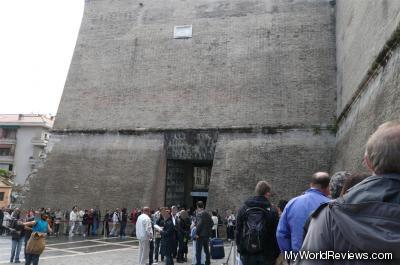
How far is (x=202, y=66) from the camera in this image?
19.0 m

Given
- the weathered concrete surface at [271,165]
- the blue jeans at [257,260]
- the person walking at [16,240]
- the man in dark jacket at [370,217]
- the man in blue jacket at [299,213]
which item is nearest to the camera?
the man in dark jacket at [370,217]

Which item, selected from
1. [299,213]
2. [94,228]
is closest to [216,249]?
[299,213]

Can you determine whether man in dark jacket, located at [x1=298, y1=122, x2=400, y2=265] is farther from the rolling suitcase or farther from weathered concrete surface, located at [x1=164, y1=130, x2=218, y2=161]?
weathered concrete surface, located at [x1=164, y1=130, x2=218, y2=161]

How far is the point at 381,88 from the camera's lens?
884 cm

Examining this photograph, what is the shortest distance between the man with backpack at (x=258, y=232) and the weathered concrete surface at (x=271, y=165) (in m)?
11.6

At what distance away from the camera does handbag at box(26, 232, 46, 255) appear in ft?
23.3

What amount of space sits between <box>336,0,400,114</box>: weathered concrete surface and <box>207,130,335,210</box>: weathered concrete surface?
1995mm

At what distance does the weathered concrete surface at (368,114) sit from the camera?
7680 mm

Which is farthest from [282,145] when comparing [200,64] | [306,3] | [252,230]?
[252,230]

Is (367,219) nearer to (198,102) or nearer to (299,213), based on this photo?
(299,213)

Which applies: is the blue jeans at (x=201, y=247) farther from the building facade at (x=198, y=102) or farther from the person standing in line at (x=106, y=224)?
the person standing in line at (x=106, y=224)

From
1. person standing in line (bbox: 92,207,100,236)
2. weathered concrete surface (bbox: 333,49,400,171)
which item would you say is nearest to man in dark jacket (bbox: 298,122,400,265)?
weathered concrete surface (bbox: 333,49,400,171)

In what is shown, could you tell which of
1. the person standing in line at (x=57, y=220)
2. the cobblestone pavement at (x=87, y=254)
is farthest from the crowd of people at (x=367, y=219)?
the person standing in line at (x=57, y=220)

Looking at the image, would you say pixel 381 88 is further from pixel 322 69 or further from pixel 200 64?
pixel 200 64
